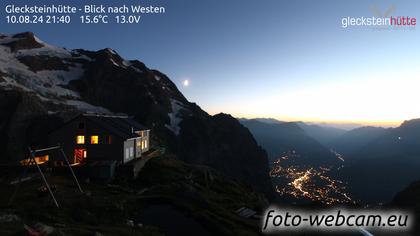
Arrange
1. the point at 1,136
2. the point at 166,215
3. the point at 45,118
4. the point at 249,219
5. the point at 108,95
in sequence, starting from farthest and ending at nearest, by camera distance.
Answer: the point at 108,95
the point at 45,118
the point at 1,136
the point at 249,219
the point at 166,215

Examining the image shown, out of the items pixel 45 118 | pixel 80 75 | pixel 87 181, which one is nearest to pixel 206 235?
pixel 87 181

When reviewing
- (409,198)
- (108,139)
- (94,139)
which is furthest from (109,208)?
(409,198)

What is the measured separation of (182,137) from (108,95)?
53.4 m

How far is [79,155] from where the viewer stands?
62.1m

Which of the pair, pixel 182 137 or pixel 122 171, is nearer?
pixel 122 171

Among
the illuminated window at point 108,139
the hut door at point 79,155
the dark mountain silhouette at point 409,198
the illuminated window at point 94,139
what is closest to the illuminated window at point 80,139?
the hut door at point 79,155

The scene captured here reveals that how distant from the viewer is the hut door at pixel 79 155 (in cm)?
6194

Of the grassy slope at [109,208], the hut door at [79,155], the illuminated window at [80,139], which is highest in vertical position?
the illuminated window at [80,139]

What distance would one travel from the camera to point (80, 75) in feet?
637

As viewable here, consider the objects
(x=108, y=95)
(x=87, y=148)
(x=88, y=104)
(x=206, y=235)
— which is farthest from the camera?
(x=108, y=95)

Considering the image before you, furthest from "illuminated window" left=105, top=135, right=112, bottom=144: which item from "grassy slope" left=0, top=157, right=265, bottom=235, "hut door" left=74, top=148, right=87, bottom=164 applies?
"grassy slope" left=0, top=157, right=265, bottom=235

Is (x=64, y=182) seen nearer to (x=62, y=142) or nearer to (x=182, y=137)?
(x=62, y=142)

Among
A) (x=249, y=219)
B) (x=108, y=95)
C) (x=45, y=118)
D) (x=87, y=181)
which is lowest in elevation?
(x=249, y=219)

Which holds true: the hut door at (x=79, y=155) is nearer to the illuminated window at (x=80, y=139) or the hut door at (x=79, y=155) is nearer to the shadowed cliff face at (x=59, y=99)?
the illuminated window at (x=80, y=139)
